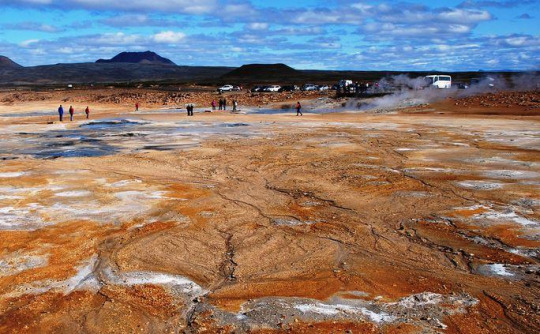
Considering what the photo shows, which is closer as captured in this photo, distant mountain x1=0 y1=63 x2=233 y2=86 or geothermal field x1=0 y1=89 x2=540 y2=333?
geothermal field x1=0 y1=89 x2=540 y2=333

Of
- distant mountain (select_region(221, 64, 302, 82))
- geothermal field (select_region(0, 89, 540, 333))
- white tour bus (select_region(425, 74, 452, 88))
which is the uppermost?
distant mountain (select_region(221, 64, 302, 82))

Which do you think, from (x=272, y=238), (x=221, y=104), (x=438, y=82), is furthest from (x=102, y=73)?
(x=272, y=238)

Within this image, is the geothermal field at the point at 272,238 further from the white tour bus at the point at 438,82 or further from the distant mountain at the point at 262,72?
the distant mountain at the point at 262,72

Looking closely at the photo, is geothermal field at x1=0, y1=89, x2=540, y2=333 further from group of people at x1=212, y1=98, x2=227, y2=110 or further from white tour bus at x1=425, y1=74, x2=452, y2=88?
white tour bus at x1=425, y1=74, x2=452, y2=88

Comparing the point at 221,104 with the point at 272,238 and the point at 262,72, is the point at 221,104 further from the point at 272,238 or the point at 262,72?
the point at 262,72

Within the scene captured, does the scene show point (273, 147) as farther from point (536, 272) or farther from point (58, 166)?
point (536, 272)

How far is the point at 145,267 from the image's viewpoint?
327 inches

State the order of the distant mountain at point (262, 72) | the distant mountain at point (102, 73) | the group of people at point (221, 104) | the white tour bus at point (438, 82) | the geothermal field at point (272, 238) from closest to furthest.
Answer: the geothermal field at point (272, 238) < the group of people at point (221, 104) < the white tour bus at point (438, 82) < the distant mountain at point (262, 72) < the distant mountain at point (102, 73)

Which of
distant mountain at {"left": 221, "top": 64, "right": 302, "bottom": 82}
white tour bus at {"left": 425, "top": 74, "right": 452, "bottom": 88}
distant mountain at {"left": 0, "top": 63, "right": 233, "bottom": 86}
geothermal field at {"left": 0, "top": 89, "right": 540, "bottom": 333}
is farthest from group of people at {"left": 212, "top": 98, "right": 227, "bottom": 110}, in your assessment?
distant mountain at {"left": 0, "top": 63, "right": 233, "bottom": 86}

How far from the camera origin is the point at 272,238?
31.9ft

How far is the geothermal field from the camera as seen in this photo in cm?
669

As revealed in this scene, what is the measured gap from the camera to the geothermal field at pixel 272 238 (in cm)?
669

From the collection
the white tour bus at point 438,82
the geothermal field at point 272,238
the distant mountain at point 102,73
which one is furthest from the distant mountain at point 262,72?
the geothermal field at point 272,238

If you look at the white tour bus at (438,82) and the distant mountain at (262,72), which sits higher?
the distant mountain at (262,72)
